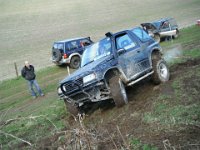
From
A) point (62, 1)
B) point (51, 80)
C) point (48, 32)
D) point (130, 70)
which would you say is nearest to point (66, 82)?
point (130, 70)

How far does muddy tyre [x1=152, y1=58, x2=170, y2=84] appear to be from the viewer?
1120cm

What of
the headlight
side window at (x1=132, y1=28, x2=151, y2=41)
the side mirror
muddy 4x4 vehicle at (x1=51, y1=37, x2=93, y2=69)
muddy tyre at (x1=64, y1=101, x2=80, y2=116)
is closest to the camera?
the headlight

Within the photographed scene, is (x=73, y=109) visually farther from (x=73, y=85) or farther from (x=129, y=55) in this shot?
(x=129, y=55)

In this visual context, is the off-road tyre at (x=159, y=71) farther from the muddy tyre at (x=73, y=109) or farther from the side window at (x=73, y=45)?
the side window at (x=73, y=45)

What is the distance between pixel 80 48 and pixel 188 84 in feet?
45.7

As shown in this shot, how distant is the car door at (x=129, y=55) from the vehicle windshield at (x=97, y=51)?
0.87 feet

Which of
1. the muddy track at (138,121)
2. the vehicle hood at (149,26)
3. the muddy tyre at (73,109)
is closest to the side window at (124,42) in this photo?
the muddy track at (138,121)

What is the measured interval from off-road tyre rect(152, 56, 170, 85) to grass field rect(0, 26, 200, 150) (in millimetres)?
239

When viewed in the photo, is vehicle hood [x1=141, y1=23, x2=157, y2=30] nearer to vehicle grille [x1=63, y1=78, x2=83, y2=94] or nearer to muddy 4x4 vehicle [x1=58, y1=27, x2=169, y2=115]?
muddy 4x4 vehicle [x1=58, y1=27, x2=169, y2=115]

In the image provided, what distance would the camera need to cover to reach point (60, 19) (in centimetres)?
5347

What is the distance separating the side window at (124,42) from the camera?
35.7ft

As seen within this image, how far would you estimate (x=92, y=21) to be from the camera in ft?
166

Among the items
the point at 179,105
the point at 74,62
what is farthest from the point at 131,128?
the point at 74,62

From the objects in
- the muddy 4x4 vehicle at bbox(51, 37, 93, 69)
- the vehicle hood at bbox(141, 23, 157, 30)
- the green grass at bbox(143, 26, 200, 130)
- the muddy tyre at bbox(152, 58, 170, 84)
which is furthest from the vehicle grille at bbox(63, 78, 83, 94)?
the vehicle hood at bbox(141, 23, 157, 30)
